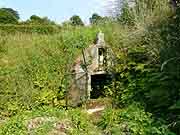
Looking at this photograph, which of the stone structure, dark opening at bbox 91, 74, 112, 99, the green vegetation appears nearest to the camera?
the green vegetation

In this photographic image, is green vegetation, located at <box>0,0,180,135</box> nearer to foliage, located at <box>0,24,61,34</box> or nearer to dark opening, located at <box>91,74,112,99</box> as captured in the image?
dark opening, located at <box>91,74,112,99</box>

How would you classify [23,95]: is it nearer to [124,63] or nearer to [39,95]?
[39,95]

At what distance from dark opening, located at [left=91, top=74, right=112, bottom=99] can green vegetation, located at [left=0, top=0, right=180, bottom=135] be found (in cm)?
39

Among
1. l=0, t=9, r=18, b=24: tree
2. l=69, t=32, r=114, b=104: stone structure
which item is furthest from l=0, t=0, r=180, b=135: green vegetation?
l=0, t=9, r=18, b=24: tree

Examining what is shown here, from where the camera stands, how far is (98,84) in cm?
1259

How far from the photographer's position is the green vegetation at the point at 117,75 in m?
9.21

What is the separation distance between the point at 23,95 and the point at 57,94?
2.84 ft

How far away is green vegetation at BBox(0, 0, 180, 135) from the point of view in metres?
9.21

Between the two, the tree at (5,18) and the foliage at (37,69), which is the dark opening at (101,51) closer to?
the foliage at (37,69)

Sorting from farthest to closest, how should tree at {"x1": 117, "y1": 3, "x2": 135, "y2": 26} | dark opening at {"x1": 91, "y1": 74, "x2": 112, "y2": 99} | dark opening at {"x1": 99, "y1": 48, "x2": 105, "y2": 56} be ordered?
1. tree at {"x1": 117, "y1": 3, "x2": 135, "y2": 26}
2. dark opening at {"x1": 99, "y1": 48, "x2": 105, "y2": 56}
3. dark opening at {"x1": 91, "y1": 74, "x2": 112, "y2": 99}

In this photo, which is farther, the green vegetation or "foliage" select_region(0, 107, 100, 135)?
the green vegetation

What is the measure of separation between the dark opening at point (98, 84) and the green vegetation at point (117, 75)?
1.29ft

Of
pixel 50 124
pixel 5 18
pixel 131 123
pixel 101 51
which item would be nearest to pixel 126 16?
pixel 101 51

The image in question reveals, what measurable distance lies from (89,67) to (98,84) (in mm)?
564
